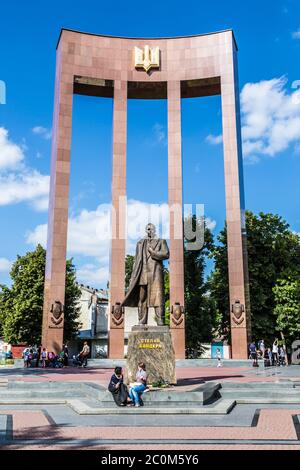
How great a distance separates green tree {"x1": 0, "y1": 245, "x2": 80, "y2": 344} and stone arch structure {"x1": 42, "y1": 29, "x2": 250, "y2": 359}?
906 cm

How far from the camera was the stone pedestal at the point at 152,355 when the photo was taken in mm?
13305

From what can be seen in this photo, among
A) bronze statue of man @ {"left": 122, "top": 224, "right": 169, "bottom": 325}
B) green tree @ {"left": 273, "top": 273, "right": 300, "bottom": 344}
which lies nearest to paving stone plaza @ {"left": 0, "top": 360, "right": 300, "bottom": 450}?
bronze statue of man @ {"left": 122, "top": 224, "right": 169, "bottom": 325}

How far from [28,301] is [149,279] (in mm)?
26440

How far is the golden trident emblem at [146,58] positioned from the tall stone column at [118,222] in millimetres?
1840

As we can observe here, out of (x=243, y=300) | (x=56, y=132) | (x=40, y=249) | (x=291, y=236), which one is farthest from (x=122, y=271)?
(x=291, y=236)

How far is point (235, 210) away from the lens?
31734mm

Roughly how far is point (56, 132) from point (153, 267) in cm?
2107

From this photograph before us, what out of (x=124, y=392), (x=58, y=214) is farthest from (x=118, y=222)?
(x=124, y=392)

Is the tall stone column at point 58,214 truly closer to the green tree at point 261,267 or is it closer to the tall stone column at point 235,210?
the tall stone column at point 235,210

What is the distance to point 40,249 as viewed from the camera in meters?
42.1

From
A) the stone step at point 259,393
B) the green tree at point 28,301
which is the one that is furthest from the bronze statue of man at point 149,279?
the green tree at point 28,301

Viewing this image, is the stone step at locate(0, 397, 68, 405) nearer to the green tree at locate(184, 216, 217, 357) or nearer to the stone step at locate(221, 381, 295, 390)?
the stone step at locate(221, 381, 295, 390)

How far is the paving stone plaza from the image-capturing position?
8.02 meters

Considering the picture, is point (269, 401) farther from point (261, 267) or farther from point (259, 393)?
point (261, 267)
